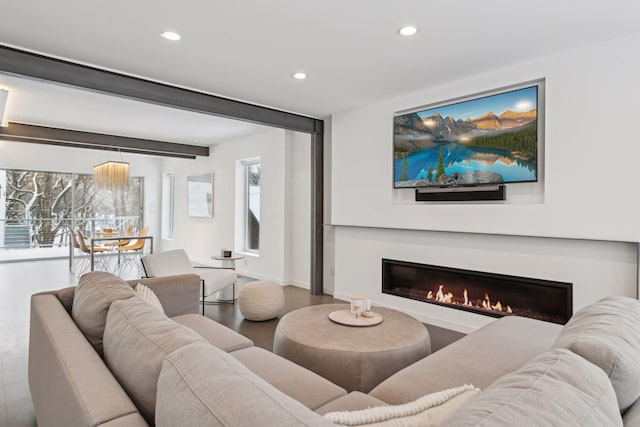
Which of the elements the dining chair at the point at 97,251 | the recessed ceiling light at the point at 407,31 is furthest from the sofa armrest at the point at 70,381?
the dining chair at the point at 97,251

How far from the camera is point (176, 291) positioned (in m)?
2.70

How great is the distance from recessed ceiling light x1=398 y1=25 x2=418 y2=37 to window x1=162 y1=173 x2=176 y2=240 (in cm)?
845

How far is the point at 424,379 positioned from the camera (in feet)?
5.40

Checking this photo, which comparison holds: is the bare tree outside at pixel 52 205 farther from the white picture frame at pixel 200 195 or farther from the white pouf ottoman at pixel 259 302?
the white pouf ottoman at pixel 259 302

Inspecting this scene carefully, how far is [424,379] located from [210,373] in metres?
1.12

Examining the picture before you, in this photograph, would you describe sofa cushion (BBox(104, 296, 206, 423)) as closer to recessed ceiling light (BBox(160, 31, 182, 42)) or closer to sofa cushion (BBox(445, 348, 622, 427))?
sofa cushion (BBox(445, 348, 622, 427))

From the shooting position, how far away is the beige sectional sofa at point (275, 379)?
2.46 ft

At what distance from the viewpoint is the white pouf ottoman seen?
3902mm

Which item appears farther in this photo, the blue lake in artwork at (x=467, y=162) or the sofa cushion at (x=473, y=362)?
the blue lake in artwork at (x=467, y=162)

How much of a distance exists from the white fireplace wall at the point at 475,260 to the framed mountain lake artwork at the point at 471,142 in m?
0.58

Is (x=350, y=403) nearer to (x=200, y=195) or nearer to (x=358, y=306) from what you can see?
(x=358, y=306)

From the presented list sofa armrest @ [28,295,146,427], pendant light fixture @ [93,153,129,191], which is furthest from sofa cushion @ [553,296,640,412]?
pendant light fixture @ [93,153,129,191]

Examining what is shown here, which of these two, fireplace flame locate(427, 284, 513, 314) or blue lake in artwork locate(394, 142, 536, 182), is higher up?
blue lake in artwork locate(394, 142, 536, 182)

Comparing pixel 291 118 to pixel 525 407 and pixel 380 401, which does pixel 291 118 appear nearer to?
pixel 380 401
